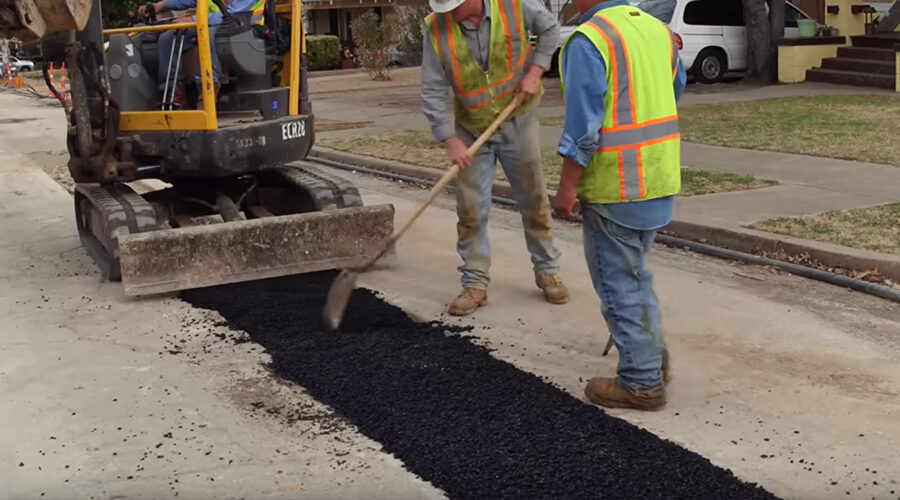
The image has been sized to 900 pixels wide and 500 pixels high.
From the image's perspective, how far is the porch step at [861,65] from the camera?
18.5 meters

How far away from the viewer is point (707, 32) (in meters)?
21.6

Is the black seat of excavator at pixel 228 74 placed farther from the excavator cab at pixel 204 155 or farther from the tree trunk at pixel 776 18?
the tree trunk at pixel 776 18

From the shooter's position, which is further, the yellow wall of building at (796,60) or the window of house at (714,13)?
the window of house at (714,13)

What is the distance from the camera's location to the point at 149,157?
7508 millimetres

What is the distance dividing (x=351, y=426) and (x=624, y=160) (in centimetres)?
162

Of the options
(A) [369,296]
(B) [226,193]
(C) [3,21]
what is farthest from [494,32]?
(B) [226,193]

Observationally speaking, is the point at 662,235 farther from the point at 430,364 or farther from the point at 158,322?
the point at 158,322

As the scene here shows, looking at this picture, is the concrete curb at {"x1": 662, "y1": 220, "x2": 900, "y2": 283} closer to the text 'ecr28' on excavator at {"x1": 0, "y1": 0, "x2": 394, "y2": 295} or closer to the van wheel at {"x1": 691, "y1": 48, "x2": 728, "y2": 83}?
the text 'ecr28' on excavator at {"x1": 0, "y1": 0, "x2": 394, "y2": 295}

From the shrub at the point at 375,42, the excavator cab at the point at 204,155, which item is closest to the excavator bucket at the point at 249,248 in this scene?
the excavator cab at the point at 204,155

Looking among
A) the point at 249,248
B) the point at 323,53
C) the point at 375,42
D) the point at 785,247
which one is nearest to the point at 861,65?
the point at 785,247

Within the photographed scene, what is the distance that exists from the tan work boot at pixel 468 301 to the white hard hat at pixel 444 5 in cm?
163

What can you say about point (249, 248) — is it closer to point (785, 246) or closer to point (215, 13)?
point (215, 13)

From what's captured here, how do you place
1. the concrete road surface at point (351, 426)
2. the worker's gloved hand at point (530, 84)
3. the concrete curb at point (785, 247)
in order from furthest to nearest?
the concrete curb at point (785, 247), the worker's gloved hand at point (530, 84), the concrete road surface at point (351, 426)

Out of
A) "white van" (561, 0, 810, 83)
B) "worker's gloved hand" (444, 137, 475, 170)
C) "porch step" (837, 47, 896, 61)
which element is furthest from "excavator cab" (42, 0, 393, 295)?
"white van" (561, 0, 810, 83)
